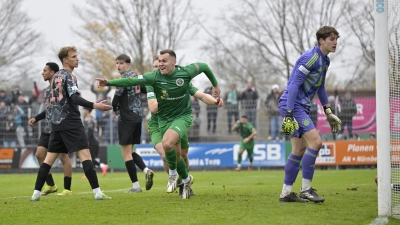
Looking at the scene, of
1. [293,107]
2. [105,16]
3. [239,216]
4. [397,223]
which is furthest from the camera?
[105,16]

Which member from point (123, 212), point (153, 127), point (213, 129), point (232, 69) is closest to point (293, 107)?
point (123, 212)

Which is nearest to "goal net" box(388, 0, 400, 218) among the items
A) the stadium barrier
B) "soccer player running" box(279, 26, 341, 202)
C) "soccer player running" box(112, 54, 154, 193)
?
"soccer player running" box(279, 26, 341, 202)

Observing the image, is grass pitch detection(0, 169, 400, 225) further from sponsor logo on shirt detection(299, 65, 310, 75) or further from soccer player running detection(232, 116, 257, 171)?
soccer player running detection(232, 116, 257, 171)

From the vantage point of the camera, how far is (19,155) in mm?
26078

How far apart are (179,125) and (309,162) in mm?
1982

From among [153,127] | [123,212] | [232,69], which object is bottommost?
[123,212]

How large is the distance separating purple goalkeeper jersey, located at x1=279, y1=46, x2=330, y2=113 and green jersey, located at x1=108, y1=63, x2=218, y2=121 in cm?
135

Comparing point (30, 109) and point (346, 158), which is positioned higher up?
point (30, 109)

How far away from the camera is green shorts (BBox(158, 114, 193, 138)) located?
9.89 metres

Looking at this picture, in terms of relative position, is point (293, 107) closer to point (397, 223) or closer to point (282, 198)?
point (282, 198)

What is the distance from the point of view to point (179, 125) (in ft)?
32.7

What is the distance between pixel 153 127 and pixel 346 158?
14.2 meters

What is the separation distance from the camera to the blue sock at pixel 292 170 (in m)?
9.39

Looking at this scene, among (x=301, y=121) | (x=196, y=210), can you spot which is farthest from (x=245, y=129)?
(x=196, y=210)
